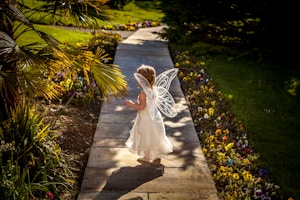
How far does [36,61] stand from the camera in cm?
397

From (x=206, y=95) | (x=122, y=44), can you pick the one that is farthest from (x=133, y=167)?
(x=122, y=44)

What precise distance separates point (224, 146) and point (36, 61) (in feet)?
9.76

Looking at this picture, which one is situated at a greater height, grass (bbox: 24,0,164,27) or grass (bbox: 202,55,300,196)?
grass (bbox: 24,0,164,27)

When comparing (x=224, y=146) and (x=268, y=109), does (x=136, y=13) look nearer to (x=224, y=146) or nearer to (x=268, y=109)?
(x=268, y=109)

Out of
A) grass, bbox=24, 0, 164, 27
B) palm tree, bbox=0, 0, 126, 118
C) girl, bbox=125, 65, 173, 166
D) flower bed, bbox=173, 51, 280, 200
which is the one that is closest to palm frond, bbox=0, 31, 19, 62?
palm tree, bbox=0, 0, 126, 118

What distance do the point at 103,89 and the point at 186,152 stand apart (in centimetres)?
174

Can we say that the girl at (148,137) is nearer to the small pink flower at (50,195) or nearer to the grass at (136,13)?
the small pink flower at (50,195)

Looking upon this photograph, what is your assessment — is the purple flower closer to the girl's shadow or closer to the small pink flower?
the small pink flower

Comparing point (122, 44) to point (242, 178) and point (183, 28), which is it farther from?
point (242, 178)

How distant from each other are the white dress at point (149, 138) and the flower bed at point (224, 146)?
2.42 ft

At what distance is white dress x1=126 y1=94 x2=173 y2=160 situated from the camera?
198 inches

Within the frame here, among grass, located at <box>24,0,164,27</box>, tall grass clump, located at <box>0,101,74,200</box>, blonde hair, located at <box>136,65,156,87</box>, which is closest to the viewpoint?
tall grass clump, located at <box>0,101,74,200</box>

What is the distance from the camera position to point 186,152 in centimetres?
552

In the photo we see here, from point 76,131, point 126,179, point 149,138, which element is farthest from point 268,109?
point 126,179
